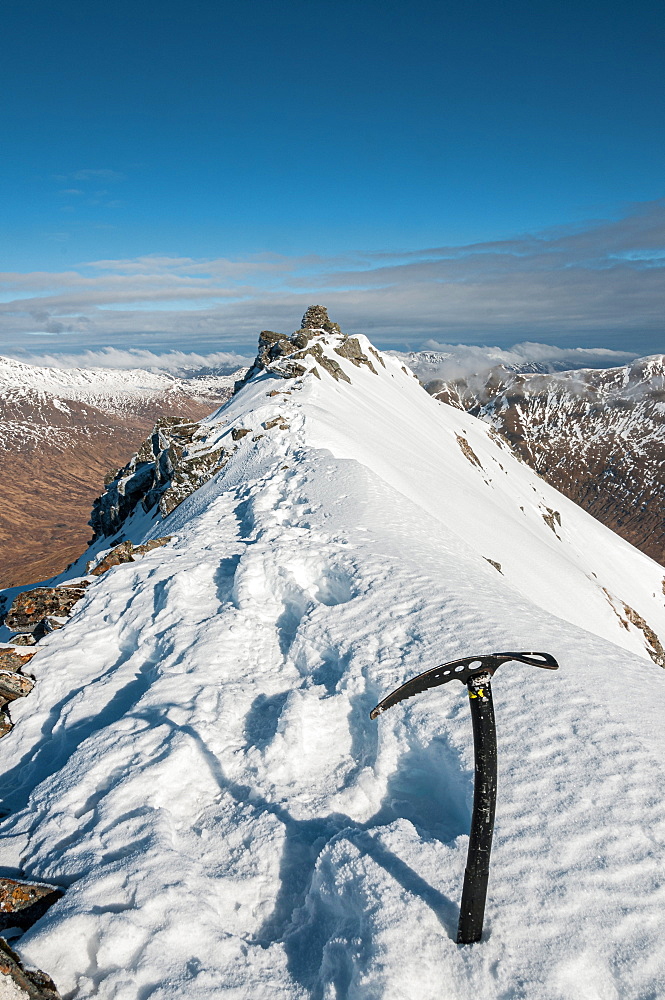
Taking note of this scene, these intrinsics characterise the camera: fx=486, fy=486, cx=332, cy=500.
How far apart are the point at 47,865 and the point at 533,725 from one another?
7.78 m

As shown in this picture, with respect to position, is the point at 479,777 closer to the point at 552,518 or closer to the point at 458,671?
the point at 458,671

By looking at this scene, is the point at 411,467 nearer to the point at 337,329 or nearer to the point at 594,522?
the point at 337,329

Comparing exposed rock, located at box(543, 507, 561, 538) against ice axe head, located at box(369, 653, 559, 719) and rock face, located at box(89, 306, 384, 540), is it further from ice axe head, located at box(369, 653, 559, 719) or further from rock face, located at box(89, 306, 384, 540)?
ice axe head, located at box(369, 653, 559, 719)

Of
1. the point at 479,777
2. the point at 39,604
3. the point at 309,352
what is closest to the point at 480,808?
the point at 479,777

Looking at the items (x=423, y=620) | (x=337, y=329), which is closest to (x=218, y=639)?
(x=423, y=620)

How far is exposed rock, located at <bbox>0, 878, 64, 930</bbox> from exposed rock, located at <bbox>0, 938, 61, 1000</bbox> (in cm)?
111

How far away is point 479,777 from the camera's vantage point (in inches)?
207

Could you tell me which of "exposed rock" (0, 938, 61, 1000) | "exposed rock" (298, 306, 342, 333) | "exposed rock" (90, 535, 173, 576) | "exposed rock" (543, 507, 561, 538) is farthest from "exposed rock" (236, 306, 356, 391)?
"exposed rock" (0, 938, 61, 1000)

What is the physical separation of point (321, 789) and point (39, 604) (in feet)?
45.0

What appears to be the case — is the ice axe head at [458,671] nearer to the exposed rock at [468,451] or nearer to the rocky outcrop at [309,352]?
the rocky outcrop at [309,352]

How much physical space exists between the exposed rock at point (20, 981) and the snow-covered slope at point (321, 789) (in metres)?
0.31

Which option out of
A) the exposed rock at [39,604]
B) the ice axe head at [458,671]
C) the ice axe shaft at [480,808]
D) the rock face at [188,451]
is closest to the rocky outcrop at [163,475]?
the rock face at [188,451]

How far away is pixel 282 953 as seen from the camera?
5.99m

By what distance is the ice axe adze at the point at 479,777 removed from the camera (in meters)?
5.25
